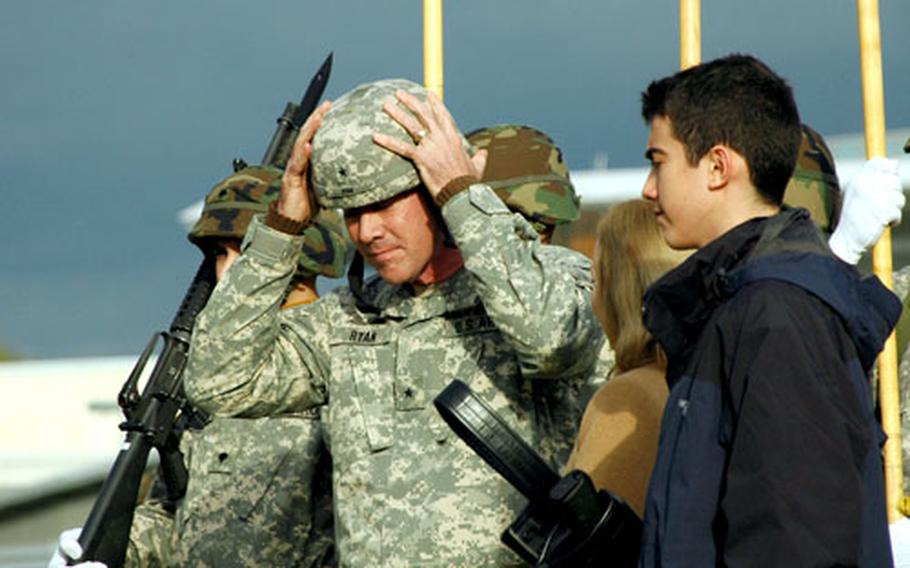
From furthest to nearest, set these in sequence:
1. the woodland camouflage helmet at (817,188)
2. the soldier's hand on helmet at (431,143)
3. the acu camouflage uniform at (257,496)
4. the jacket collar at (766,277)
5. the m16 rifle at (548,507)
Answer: the acu camouflage uniform at (257,496)
the woodland camouflage helmet at (817,188)
the soldier's hand on helmet at (431,143)
the m16 rifle at (548,507)
the jacket collar at (766,277)

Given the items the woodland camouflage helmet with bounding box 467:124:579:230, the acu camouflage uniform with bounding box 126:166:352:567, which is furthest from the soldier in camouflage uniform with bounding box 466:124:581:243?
the acu camouflage uniform with bounding box 126:166:352:567

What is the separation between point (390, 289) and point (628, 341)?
1.00m

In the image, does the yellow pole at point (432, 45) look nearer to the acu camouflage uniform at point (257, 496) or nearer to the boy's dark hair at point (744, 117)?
the acu camouflage uniform at point (257, 496)

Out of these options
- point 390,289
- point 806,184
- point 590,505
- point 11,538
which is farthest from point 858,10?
point 11,538

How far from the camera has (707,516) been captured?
3.32m

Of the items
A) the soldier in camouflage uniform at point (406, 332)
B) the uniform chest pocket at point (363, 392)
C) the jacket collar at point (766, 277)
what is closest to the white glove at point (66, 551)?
the soldier in camouflage uniform at point (406, 332)

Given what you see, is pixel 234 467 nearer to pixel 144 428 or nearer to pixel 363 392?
pixel 144 428

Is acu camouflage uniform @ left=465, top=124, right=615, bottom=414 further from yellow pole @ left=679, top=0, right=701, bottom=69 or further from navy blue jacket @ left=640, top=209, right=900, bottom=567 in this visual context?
navy blue jacket @ left=640, top=209, right=900, bottom=567

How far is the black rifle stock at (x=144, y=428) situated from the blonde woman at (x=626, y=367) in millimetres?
2677

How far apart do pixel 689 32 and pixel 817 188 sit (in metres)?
1.41

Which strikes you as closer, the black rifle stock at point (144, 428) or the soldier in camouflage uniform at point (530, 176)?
the soldier in camouflage uniform at point (530, 176)

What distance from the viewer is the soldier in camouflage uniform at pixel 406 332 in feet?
14.1

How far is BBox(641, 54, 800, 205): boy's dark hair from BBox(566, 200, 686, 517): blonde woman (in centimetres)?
46

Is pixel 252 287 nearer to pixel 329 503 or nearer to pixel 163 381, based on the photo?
pixel 329 503
